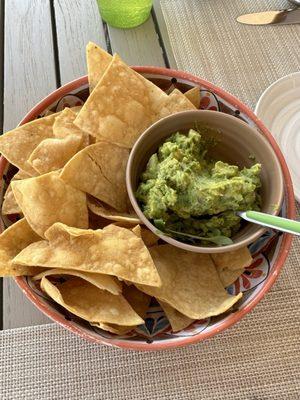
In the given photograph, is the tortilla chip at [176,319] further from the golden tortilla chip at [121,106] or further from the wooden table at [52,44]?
the wooden table at [52,44]

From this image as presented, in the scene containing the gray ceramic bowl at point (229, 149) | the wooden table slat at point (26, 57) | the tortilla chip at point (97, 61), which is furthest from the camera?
the wooden table slat at point (26, 57)

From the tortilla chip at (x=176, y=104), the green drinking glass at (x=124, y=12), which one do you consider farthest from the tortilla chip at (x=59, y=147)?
the green drinking glass at (x=124, y=12)

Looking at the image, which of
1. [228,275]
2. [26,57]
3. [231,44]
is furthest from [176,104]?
[26,57]

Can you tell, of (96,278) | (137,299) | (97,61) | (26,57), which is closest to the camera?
(96,278)

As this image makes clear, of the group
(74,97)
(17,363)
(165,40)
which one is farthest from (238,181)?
(165,40)

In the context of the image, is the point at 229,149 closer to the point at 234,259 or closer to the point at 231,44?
the point at 234,259

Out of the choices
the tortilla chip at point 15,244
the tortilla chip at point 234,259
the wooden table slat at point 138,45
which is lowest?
the tortilla chip at point 234,259
